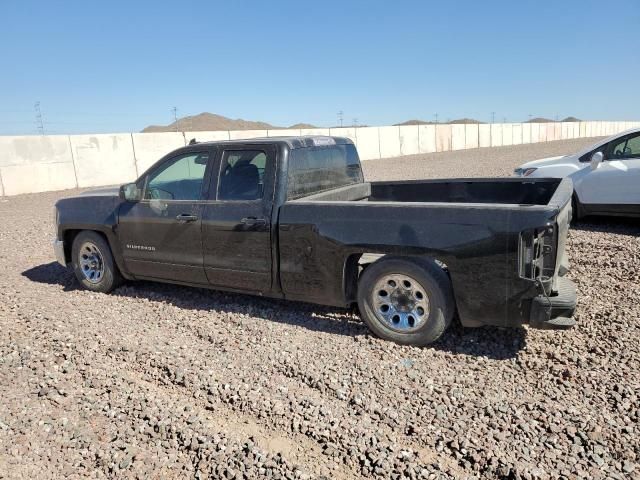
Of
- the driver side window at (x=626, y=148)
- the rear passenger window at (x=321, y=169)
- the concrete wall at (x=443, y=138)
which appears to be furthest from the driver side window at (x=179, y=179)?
the concrete wall at (x=443, y=138)

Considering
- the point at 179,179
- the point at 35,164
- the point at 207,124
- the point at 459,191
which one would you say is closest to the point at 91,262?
the point at 179,179

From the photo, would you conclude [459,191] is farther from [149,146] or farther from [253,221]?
[149,146]

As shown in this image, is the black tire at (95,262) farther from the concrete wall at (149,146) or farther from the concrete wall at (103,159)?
the concrete wall at (149,146)

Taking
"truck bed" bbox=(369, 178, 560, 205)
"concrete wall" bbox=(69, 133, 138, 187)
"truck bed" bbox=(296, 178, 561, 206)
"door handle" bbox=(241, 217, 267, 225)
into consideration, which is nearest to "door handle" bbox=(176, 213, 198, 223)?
"door handle" bbox=(241, 217, 267, 225)

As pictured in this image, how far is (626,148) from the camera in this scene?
8.35 meters

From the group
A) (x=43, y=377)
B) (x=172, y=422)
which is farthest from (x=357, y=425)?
(x=43, y=377)

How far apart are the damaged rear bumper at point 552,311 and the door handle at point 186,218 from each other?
A: 10.6 feet

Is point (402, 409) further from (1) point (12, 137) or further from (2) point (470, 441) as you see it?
(1) point (12, 137)

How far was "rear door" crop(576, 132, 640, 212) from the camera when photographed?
798 cm

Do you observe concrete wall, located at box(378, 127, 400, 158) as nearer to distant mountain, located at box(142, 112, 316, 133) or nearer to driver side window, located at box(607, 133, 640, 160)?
driver side window, located at box(607, 133, 640, 160)

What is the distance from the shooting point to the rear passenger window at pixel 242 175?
485cm

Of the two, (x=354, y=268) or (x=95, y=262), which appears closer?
(x=354, y=268)

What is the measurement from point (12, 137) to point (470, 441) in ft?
66.3

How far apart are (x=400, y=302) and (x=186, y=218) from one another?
7.69 ft
